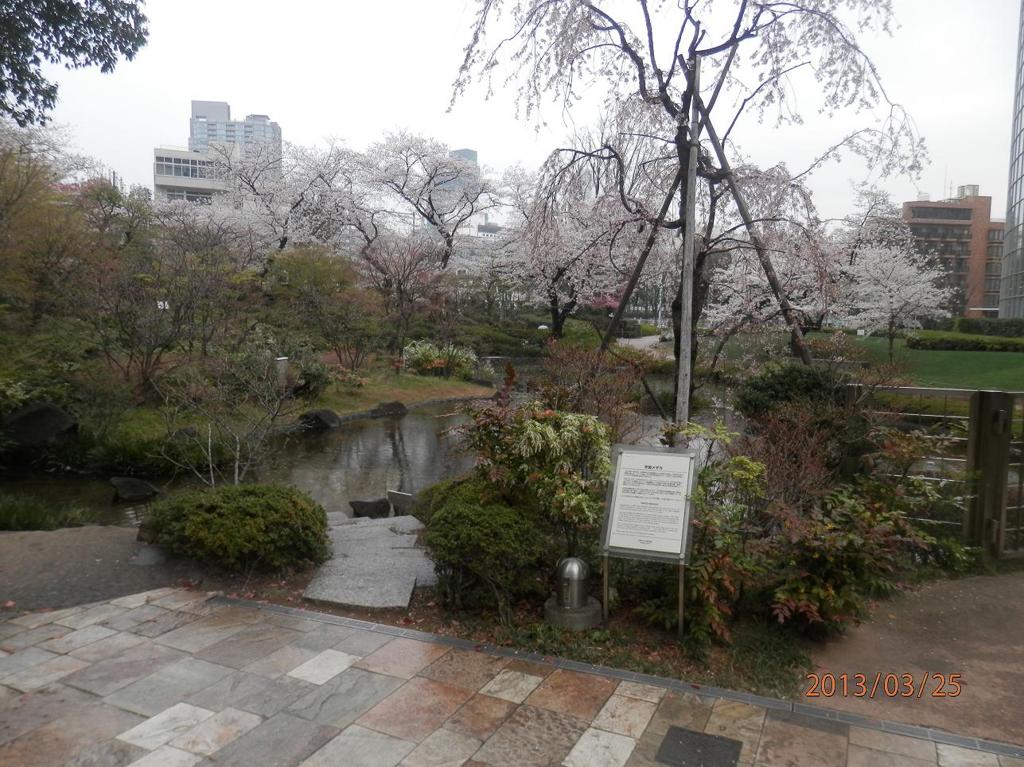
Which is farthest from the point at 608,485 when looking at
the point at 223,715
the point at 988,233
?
the point at 988,233

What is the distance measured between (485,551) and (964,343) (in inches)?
1131

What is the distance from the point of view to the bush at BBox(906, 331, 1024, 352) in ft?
86.5

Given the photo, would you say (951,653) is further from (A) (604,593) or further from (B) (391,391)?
(B) (391,391)

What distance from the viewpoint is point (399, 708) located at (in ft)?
11.3

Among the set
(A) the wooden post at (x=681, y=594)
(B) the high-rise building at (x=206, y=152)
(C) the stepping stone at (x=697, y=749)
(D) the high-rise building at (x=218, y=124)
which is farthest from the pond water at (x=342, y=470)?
(D) the high-rise building at (x=218, y=124)

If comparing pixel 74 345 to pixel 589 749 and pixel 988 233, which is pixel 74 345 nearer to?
pixel 589 749

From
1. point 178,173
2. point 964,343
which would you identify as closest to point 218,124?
point 178,173

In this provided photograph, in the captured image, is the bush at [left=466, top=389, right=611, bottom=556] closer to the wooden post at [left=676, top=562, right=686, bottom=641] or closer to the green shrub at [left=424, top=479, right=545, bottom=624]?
the green shrub at [left=424, top=479, right=545, bottom=624]

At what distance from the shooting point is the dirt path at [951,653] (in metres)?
3.39

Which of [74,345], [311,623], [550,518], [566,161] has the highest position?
[566,161]

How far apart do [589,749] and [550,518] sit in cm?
174

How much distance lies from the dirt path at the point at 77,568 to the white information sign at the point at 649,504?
330cm

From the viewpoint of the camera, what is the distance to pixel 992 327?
31.8 metres

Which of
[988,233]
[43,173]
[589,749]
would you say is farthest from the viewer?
[988,233]
